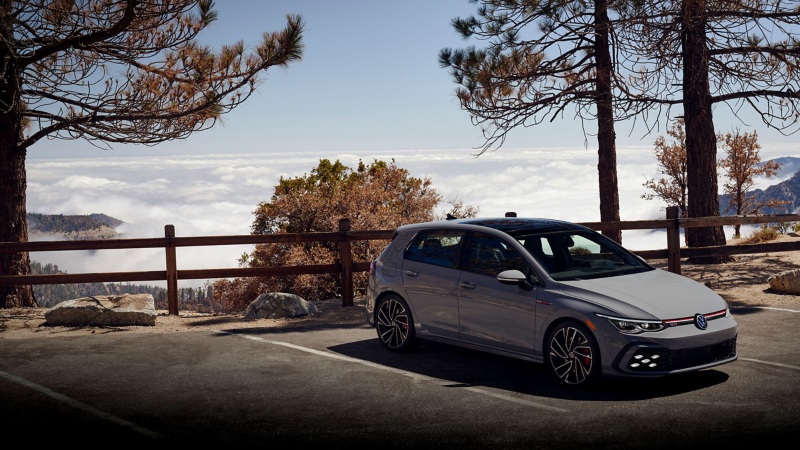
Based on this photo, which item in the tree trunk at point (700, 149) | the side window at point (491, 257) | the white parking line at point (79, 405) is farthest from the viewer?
the tree trunk at point (700, 149)

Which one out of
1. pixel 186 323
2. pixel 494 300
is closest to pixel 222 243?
pixel 186 323

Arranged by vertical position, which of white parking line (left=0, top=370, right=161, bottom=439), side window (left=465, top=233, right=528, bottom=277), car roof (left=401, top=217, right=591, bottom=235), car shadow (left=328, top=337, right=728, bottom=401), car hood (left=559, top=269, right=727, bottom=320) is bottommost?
car shadow (left=328, top=337, right=728, bottom=401)

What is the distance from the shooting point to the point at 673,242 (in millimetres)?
13727

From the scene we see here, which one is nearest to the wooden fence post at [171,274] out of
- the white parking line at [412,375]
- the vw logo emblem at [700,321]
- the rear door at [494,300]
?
the white parking line at [412,375]

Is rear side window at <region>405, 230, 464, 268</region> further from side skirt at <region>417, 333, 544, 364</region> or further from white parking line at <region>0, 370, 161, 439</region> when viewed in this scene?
white parking line at <region>0, 370, 161, 439</region>

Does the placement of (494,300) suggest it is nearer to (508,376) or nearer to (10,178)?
(508,376)

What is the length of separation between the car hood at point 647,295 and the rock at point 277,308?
660 cm

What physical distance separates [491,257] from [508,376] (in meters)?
1.29

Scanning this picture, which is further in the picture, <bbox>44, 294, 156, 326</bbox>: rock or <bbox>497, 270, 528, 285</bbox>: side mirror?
<bbox>44, 294, 156, 326</bbox>: rock

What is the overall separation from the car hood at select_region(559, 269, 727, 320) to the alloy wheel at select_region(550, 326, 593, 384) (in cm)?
39

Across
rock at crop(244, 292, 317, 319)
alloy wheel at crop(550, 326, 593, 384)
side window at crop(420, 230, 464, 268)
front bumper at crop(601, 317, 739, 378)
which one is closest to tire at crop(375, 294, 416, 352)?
side window at crop(420, 230, 464, 268)

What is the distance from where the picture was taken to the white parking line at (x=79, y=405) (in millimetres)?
5774

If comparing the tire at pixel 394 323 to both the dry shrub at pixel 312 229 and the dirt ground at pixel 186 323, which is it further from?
the dry shrub at pixel 312 229

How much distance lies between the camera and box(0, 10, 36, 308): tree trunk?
15242mm
